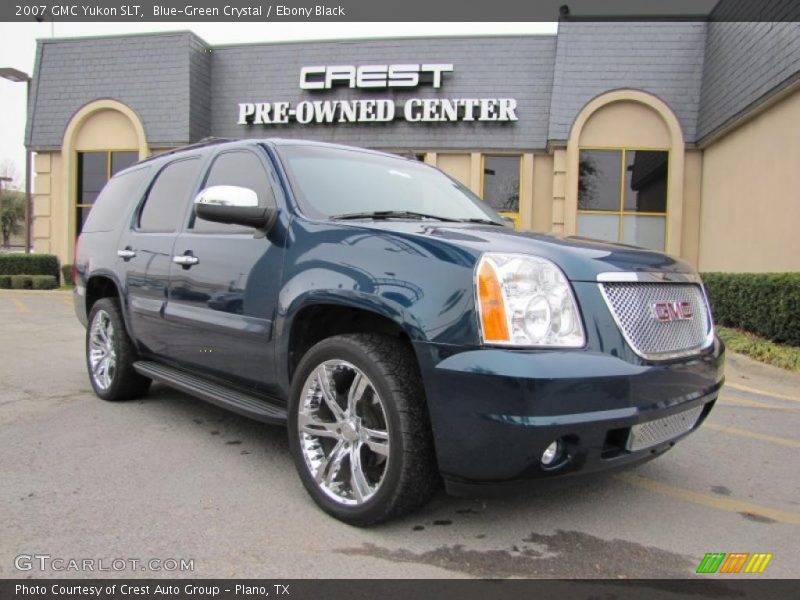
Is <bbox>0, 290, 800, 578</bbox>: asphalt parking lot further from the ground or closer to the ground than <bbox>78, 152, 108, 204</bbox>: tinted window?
closer to the ground

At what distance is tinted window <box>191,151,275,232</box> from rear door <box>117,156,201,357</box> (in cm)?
24

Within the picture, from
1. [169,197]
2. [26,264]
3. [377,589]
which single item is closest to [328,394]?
[377,589]

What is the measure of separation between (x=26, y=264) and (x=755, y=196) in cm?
1820

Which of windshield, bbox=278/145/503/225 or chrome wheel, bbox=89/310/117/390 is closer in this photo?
windshield, bbox=278/145/503/225

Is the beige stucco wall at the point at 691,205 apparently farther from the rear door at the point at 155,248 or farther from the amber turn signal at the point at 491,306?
the amber turn signal at the point at 491,306

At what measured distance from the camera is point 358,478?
279cm

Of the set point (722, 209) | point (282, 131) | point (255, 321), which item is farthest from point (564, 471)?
point (282, 131)

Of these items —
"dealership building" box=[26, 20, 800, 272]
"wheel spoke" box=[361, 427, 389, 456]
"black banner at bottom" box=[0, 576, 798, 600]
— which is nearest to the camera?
"black banner at bottom" box=[0, 576, 798, 600]

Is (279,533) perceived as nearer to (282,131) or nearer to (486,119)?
(486,119)

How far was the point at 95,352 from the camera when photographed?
521 cm

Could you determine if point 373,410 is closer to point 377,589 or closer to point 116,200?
point 377,589

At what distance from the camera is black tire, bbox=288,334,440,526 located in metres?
2.55

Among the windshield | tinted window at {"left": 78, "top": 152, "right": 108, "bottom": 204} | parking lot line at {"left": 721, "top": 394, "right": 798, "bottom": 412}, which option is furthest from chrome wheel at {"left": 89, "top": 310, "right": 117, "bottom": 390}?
tinted window at {"left": 78, "top": 152, "right": 108, "bottom": 204}

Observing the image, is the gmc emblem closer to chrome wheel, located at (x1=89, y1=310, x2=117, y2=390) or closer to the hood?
the hood
